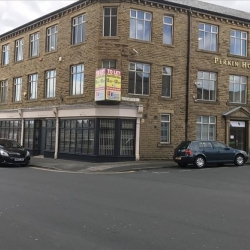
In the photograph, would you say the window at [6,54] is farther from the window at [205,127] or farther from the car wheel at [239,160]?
the car wheel at [239,160]

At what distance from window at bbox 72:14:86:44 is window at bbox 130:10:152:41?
312 centimetres

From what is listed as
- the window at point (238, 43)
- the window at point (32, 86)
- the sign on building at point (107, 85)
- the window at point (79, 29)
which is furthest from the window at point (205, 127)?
the window at point (32, 86)

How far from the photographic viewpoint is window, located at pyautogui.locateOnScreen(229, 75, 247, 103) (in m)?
24.7

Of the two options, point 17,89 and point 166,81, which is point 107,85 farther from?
point 17,89

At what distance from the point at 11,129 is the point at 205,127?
15.5m

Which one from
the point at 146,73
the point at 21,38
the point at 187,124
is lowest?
the point at 187,124

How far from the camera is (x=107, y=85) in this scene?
19672mm

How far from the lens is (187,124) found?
22.9 meters

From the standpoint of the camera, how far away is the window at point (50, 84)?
2458cm

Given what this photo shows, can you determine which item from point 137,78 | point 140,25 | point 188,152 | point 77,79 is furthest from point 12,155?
point 140,25

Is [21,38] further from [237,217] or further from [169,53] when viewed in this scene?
[237,217]

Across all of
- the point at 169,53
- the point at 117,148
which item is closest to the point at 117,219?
the point at 117,148

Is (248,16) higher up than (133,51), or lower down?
higher up

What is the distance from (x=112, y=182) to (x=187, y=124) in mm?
11568
